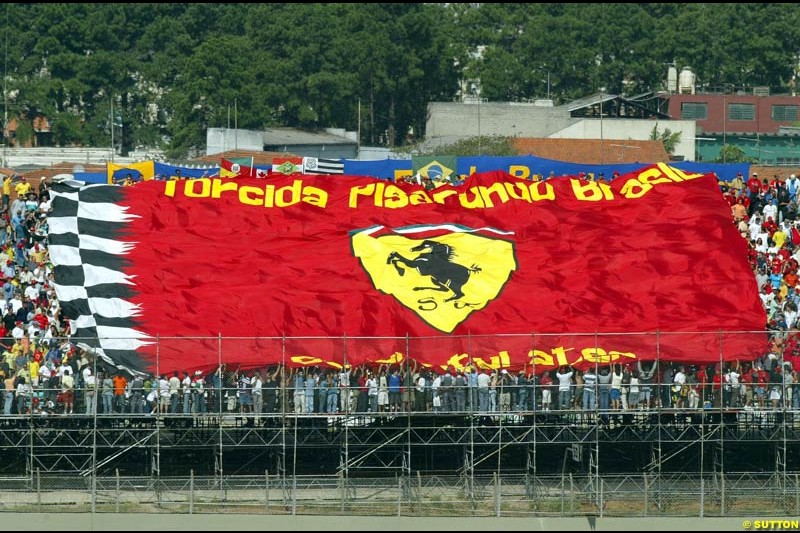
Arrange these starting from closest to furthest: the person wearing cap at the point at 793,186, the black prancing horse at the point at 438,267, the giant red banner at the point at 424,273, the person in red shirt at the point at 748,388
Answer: the person in red shirt at the point at 748,388 → the giant red banner at the point at 424,273 → the black prancing horse at the point at 438,267 → the person wearing cap at the point at 793,186

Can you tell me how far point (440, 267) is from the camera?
45250 millimetres

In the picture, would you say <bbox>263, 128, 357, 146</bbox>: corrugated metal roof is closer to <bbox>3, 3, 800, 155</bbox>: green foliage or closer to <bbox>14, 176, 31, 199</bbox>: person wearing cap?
<bbox>3, 3, 800, 155</bbox>: green foliage

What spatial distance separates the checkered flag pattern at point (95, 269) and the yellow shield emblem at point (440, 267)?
20.8 ft

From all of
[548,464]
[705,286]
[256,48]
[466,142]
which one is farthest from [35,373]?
[256,48]

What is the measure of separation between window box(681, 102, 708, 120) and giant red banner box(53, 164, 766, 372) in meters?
49.8

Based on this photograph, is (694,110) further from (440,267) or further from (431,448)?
(431,448)

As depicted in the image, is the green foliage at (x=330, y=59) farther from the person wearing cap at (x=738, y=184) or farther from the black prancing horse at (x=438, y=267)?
the black prancing horse at (x=438, y=267)

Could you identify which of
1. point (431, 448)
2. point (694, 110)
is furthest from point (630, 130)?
point (431, 448)

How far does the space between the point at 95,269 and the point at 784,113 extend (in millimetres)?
63417

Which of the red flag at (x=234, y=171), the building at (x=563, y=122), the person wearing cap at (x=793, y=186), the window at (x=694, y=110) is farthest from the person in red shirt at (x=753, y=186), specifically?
the window at (x=694, y=110)

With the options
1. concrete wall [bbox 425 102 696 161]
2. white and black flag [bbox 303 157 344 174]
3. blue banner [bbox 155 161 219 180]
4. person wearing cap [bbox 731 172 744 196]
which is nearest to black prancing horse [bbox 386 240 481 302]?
white and black flag [bbox 303 157 344 174]

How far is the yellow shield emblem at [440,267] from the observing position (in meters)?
44.3

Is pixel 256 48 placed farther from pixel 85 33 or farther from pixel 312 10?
pixel 85 33

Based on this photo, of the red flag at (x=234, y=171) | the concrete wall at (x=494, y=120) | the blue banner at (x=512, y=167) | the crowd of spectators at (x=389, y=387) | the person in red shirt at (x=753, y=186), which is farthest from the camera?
the concrete wall at (x=494, y=120)
